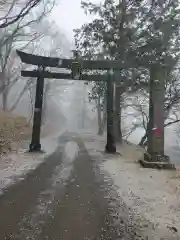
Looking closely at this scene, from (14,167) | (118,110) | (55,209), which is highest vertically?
(118,110)

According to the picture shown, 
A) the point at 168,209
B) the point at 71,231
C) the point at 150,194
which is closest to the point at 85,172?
the point at 150,194

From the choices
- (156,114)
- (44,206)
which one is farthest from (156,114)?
(44,206)

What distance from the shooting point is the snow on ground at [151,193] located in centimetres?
523

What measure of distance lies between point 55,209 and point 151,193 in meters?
2.76

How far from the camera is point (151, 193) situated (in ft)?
24.1

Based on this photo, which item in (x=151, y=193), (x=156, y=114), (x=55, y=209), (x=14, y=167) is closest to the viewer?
(x=55, y=209)

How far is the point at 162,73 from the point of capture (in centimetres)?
1210

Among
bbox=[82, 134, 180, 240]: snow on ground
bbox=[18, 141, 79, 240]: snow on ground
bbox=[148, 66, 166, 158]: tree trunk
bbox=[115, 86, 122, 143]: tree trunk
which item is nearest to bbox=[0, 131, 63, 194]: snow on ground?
bbox=[18, 141, 79, 240]: snow on ground

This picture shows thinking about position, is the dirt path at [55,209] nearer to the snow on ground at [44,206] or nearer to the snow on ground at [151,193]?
the snow on ground at [44,206]

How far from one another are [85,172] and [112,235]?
523cm

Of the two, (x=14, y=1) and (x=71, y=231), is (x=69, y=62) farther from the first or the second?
(x=71, y=231)

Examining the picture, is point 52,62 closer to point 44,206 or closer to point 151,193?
point 151,193

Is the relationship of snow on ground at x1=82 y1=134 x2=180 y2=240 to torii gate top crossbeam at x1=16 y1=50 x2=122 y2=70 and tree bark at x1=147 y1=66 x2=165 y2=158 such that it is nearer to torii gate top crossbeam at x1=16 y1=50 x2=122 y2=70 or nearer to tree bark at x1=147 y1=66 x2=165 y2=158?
tree bark at x1=147 y1=66 x2=165 y2=158

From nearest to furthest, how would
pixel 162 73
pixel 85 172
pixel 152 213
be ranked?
pixel 152 213 < pixel 85 172 < pixel 162 73
